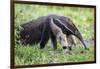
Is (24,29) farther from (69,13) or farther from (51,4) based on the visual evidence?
(69,13)

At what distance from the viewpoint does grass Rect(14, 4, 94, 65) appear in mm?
2203

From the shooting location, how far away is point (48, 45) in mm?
2309

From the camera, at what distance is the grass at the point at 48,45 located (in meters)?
2.20

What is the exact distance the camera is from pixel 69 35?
240 cm

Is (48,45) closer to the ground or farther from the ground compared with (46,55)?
farther from the ground

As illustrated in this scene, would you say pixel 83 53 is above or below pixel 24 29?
below

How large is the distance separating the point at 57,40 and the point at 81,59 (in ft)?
1.31

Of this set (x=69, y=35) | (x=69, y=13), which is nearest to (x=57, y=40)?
(x=69, y=35)

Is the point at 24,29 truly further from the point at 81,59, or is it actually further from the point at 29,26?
the point at 81,59

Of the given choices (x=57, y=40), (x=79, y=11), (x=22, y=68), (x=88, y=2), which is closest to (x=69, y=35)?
(x=57, y=40)
